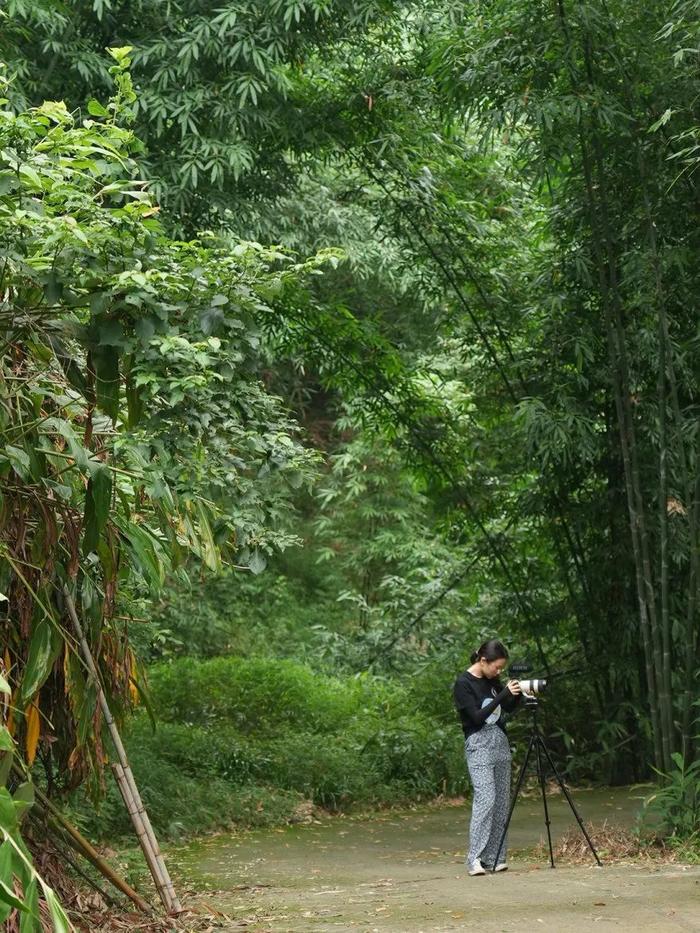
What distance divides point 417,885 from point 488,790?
63 cm

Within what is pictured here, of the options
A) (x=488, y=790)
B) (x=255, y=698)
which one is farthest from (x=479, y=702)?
(x=255, y=698)

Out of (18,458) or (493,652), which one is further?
(493,652)

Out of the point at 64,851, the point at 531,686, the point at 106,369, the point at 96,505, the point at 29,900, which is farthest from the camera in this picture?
the point at 531,686

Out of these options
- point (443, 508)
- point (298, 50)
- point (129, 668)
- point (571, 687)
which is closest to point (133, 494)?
point (129, 668)

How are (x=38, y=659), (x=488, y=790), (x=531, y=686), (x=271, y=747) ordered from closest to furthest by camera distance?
(x=38, y=659) < (x=531, y=686) < (x=488, y=790) < (x=271, y=747)

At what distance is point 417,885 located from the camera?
591 centimetres

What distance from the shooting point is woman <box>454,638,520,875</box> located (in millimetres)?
6250

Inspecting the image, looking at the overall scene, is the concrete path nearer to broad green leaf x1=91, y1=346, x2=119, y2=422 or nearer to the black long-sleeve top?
the black long-sleeve top

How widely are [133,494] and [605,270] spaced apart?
3.56 m

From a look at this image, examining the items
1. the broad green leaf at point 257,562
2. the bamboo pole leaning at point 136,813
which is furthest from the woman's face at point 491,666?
the bamboo pole leaning at point 136,813

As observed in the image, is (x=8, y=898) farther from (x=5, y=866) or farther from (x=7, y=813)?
(x=7, y=813)

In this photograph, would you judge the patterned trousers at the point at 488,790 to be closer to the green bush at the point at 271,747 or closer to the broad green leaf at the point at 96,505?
the green bush at the point at 271,747

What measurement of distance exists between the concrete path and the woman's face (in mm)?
973

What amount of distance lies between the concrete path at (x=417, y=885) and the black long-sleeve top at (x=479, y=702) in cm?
74
